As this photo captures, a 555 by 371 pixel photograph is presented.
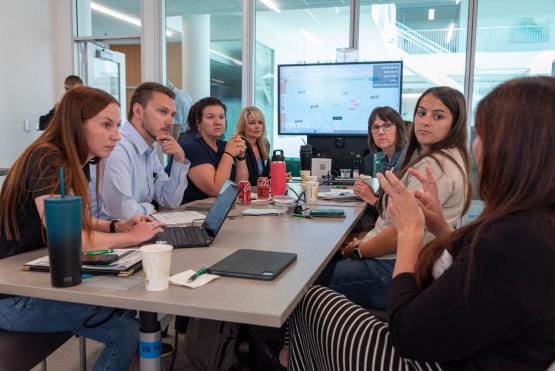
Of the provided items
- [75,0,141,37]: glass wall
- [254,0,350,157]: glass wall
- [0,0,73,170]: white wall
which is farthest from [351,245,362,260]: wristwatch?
[75,0,141,37]: glass wall

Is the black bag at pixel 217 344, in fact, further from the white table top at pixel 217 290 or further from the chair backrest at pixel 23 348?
the chair backrest at pixel 23 348

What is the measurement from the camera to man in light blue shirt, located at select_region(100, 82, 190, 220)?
208 centimetres

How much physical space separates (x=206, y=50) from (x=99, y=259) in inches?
197

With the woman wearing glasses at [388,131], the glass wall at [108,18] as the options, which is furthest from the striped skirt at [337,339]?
the glass wall at [108,18]

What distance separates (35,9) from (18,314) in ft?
17.7

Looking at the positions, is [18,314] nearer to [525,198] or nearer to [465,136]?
[525,198]

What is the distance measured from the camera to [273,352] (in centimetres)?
193

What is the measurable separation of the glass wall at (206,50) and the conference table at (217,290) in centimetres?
436

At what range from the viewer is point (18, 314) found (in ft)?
4.12

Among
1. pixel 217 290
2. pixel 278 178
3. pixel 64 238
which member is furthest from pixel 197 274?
pixel 278 178

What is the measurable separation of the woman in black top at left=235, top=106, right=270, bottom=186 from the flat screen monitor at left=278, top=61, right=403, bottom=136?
1.79 ft

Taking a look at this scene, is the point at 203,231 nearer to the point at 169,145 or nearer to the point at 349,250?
the point at 349,250

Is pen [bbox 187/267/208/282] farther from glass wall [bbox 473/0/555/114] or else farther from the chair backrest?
glass wall [bbox 473/0/555/114]

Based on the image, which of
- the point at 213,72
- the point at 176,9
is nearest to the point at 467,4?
the point at 213,72
